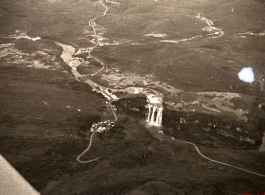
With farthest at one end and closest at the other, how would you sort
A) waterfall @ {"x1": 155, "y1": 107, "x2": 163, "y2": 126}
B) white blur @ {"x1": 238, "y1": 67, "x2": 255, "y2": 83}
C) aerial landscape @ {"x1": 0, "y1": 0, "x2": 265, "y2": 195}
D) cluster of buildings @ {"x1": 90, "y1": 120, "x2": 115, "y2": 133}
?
white blur @ {"x1": 238, "y1": 67, "x2": 255, "y2": 83}
waterfall @ {"x1": 155, "y1": 107, "x2": 163, "y2": 126}
cluster of buildings @ {"x1": 90, "y1": 120, "x2": 115, "y2": 133}
aerial landscape @ {"x1": 0, "y1": 0, "x2": 265, "y2": 195}

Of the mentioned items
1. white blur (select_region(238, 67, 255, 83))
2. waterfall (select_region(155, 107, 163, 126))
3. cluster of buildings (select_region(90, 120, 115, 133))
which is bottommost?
cluster of buildings (select_region(90, 120, 115, 133))

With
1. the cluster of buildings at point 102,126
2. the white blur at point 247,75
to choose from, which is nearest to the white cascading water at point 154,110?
the cluster of buildings at point 102,126

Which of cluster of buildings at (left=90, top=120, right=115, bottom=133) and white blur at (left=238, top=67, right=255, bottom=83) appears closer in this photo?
cluster of buildings at (left=90, top=120, right=115, bottom=133)

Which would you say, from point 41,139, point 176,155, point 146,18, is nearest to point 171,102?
point 176,155

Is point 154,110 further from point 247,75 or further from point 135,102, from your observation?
point 247,75

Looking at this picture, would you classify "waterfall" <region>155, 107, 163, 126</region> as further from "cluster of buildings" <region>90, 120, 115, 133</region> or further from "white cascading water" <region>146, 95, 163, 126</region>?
"cluster of buildings" <region>90, 120, 115, 133</region>

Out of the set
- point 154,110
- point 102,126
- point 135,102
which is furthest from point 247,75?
point 102,126

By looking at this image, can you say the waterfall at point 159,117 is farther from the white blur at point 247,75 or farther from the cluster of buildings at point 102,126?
the white blur at point 247,75

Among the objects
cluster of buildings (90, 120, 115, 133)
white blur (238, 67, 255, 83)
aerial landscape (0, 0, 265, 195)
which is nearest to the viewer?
aerial landscape (0, 0, 265, 195)

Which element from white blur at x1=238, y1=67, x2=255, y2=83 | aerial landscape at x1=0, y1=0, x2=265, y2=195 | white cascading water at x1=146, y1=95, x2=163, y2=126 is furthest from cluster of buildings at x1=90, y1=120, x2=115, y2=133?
white blur at x1=238, y1=67, x2=255, y2=83

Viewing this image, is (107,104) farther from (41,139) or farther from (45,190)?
(45,190)
